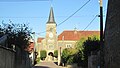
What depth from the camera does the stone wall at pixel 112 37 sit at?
20742mm

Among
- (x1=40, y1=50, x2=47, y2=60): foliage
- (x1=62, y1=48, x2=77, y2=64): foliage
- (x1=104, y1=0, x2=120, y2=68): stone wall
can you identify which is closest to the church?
(x1=40, y1=50, x2=47, y2=60): foliage

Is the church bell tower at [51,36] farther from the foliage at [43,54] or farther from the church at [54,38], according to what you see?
the foliage at [43,54]

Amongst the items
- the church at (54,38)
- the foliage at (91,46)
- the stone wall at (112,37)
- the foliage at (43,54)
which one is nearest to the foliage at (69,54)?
the foliage at (91,46)

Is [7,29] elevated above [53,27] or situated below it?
below

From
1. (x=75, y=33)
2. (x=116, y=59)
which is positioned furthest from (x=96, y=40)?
(x=75, y=33)

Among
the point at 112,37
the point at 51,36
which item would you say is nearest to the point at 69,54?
the point at 112,37

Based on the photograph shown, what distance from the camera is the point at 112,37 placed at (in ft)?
73.6

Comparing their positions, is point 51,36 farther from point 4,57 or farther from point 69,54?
point 4,57

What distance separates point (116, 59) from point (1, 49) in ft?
27.6

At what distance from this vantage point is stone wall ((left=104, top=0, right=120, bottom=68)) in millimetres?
20742

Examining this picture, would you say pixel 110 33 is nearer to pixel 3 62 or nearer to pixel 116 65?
pixel 116 65

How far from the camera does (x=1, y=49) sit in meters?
16.0

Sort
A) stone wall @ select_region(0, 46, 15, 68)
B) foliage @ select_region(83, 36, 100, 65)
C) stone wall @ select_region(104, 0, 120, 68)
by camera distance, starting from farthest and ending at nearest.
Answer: foliage @ select_region(83, 36, 100, 65) < stone wall @ select_region(104, 0, 120, 68) < stone wall @ select_region(0, 46, 15, 68)

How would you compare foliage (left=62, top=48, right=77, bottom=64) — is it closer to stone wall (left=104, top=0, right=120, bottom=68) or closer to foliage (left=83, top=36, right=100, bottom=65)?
foliage (left=83, top=36, right=100, bottom=65)
